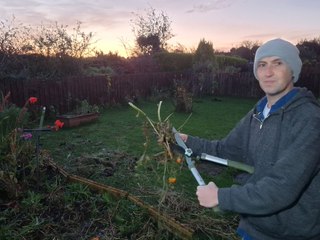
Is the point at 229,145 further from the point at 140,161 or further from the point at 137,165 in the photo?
the point at 137,165

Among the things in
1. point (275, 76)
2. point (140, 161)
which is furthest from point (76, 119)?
point (275, 76)

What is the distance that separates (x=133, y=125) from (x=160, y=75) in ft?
29.7

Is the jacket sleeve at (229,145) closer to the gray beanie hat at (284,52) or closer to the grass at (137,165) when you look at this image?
the grass at (137,165)

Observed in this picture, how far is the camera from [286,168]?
1.45 m

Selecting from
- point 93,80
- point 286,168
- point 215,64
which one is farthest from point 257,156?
point 215,64

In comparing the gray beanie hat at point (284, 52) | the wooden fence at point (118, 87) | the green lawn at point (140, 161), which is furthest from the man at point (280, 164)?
the wooden fence at point (118, 87)

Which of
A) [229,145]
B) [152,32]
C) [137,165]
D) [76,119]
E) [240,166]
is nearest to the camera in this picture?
[240,166]

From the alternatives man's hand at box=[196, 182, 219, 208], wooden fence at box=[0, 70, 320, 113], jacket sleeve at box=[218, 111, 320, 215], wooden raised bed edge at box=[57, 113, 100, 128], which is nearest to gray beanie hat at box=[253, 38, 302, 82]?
jacket sleeve at box=[218, 111, 320, 215]

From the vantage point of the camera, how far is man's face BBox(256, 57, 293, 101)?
5.67 ft

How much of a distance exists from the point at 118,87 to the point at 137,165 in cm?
1225

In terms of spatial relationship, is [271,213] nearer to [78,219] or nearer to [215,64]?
[78,219]

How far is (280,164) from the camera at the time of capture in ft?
4.84

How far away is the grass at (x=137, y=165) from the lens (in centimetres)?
351

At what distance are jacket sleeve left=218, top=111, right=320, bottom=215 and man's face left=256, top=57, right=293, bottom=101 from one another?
28 centimetres
